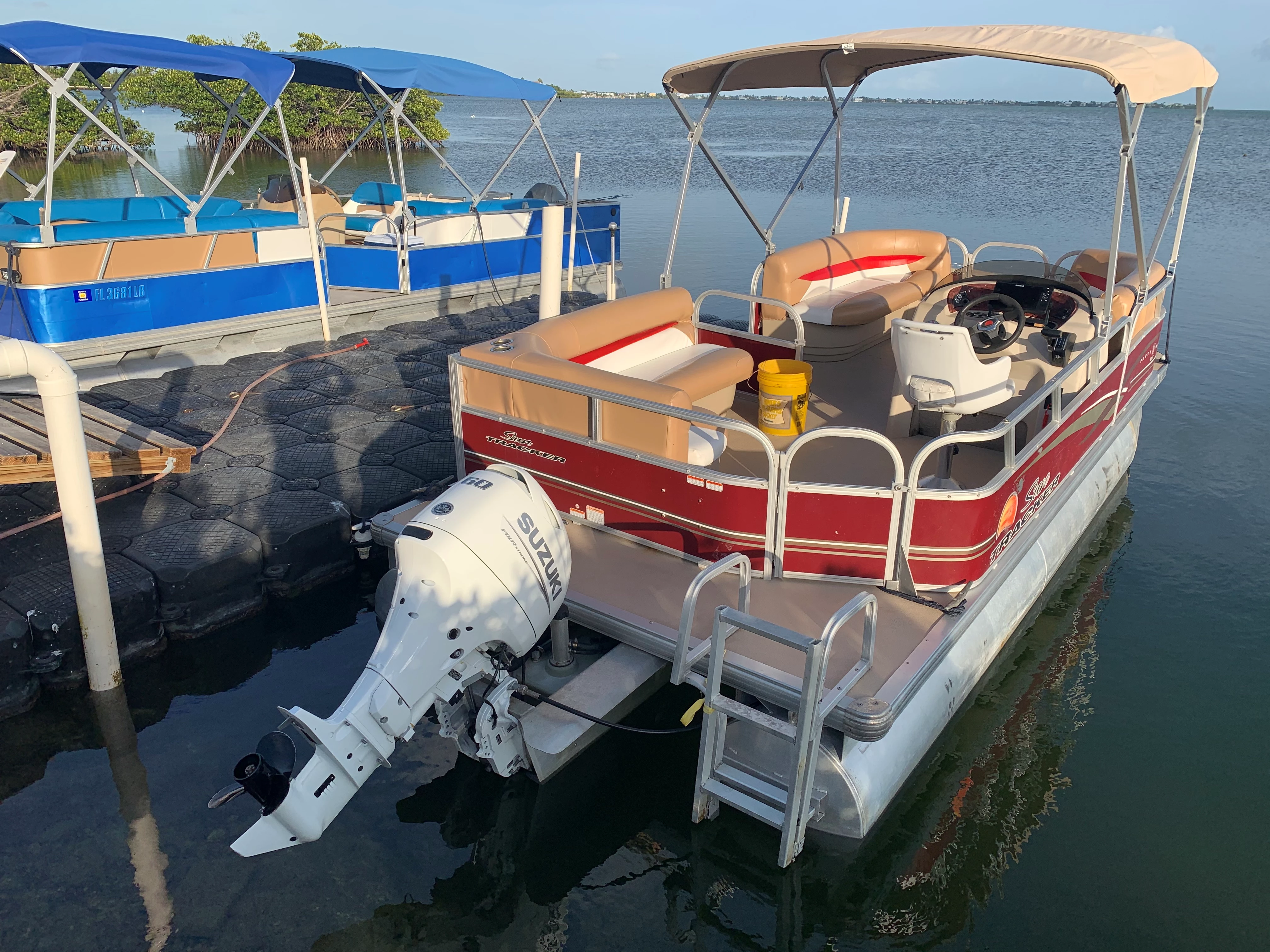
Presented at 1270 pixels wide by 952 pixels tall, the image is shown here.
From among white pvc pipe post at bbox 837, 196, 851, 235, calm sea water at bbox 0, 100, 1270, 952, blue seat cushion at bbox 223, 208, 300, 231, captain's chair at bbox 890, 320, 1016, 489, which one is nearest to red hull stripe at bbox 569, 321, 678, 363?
captain's chair at bbox 890, 320, 1016, 489

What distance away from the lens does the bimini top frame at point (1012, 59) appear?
4.84m

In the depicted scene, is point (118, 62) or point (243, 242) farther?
point (243, 242)

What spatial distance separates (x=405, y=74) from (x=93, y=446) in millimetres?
7549

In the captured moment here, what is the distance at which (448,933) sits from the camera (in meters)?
3.50

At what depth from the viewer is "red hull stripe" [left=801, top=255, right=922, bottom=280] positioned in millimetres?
7719

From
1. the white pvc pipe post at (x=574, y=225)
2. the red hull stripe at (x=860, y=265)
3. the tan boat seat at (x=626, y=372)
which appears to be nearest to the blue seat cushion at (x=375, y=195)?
the white pvc pipe post at (x=574, y=225)

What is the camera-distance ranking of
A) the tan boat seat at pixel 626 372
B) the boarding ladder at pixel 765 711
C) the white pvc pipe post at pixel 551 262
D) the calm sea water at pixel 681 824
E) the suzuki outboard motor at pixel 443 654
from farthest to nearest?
the white pvc pipe post at pixel 551 262, the tan boat seat at pixel 626 372, the calm sea water at pixel 681 824, the boarding ladder at pixel 765 711, the suzuki outboard motor at pixel 443 654

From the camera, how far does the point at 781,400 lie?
17.6ft

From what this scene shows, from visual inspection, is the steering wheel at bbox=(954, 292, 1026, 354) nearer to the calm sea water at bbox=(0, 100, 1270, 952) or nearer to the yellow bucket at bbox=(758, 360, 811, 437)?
the yellow bucket at bbox=(758, 360, 811, 437)

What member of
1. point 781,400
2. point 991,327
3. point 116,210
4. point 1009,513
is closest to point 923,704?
point 1009,513

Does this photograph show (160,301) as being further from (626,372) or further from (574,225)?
(626,372)

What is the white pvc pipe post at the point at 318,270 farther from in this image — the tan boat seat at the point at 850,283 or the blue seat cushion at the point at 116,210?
the tan boat seat at the point at 850,283

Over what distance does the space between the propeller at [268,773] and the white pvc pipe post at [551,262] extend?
397 centimetres

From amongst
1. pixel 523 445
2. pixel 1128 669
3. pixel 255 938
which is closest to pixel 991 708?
pixel 1128 669
